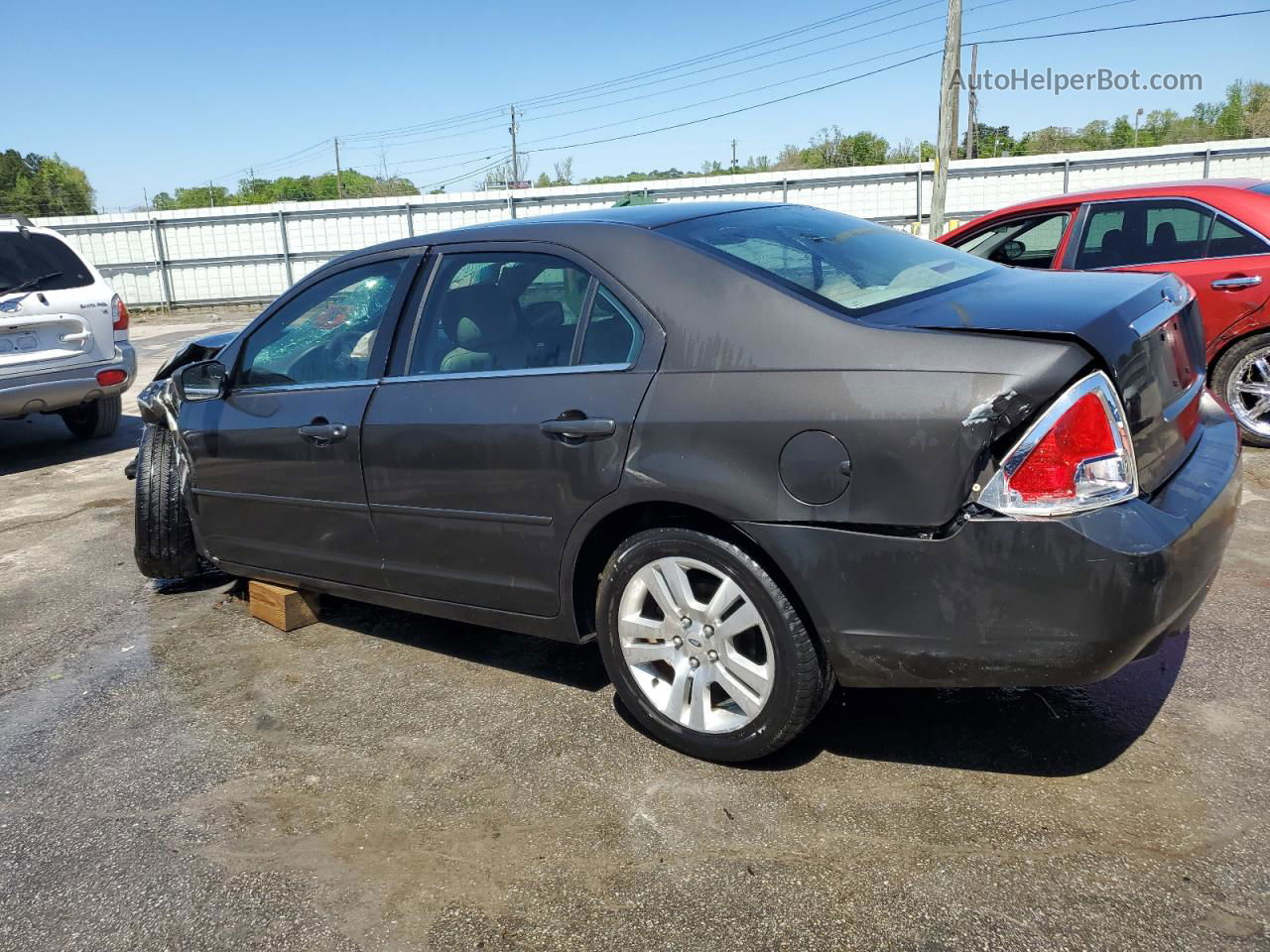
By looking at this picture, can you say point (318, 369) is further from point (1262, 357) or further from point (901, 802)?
point (1262, 357)

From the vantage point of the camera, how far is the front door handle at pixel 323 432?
3.66 m

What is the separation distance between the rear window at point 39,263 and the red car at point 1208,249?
7.20m

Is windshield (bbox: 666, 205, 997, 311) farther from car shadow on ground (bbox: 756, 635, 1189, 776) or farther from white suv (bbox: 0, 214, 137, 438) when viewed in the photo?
white suv (bbox: 0, 214, 137, 438)

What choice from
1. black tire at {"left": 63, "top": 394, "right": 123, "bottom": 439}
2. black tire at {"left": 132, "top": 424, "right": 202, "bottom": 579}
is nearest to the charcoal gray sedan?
black tire at {"left": 132, "top": 424, "right": 202, "bottom": 579}

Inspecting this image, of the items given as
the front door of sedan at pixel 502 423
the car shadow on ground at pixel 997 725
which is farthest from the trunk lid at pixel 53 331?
the car shadow on ground at pixel 997 725

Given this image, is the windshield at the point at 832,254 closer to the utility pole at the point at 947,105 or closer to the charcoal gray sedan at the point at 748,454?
the charcoal gray sedan at the point at 748,454

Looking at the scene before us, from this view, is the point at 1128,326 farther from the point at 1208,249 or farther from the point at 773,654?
the point at 1208,249

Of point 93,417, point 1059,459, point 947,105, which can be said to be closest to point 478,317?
point 1059,459

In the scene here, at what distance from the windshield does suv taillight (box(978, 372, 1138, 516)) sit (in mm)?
637

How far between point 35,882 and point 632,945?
1.64 m

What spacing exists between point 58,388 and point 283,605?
15.8ft

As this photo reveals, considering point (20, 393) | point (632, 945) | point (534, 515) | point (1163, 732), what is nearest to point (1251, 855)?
point (1163, 732)

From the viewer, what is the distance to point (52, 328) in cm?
775

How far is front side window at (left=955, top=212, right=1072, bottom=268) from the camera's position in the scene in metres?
6.54
